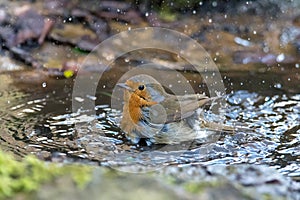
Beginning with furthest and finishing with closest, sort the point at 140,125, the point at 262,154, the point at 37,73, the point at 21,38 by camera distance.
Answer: the point at 21,38
the point at 37,73
the point at 140,125
the point at 262,154

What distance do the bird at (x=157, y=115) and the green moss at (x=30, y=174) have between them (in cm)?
288

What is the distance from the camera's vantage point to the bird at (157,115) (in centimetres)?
500

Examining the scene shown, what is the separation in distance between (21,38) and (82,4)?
1324mm

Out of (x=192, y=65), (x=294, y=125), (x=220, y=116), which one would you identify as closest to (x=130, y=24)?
(x=192, y=65)

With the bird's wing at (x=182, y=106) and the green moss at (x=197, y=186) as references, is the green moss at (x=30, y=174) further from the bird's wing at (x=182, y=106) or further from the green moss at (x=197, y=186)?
the bird's wing at (x=182, y=106)

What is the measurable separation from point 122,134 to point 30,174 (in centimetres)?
309

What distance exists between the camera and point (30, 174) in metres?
1.96

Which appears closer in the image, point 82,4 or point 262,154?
point 262,154

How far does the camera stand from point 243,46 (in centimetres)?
780

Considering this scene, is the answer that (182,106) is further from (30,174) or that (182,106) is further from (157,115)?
(30,174)

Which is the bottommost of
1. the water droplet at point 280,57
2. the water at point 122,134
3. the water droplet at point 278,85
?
the water at point 122,134

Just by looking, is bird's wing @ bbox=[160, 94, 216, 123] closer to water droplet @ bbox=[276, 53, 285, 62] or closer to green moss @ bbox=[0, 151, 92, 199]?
water droplet @ bbox=[276, 53, 285, 62]

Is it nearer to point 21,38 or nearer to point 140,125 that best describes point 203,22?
point 21,38

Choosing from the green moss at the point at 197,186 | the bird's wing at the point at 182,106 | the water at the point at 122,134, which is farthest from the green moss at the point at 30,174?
the bird's wing at the point at 182,106
